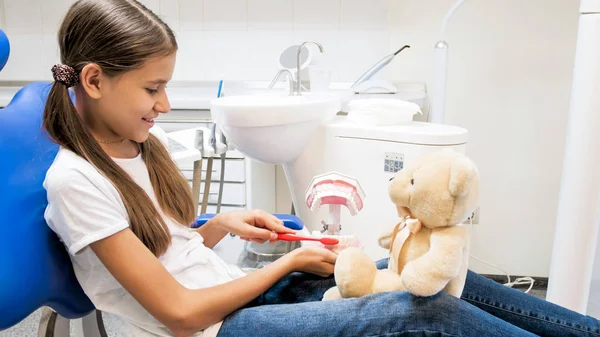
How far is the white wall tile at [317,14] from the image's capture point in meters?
2.21

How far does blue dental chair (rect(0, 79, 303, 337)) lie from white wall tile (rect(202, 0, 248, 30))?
153 centimetres

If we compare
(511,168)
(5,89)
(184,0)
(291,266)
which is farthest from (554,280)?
(5,89)

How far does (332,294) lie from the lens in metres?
0.86

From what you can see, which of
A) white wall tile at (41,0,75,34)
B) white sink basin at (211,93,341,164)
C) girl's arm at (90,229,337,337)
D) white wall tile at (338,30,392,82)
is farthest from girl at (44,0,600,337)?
white wall tile at (41,0,75,34)

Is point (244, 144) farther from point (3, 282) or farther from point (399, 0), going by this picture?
point (399, 0)

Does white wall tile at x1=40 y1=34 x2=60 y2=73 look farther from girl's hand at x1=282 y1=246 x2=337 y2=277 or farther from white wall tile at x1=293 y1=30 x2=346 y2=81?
girl's hand at x1=282 y1=246 x2=337 y2=277

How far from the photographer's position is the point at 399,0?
2.08 m

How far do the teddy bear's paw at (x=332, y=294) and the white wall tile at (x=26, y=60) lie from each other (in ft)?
7.06

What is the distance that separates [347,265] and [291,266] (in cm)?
11

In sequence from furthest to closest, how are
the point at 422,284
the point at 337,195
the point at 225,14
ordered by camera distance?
the point at 225,14
the point at 337,195
the point at 422,284

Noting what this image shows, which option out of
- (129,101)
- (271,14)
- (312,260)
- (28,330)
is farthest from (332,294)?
(271,14)

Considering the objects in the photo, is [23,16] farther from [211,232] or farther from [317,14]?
[211,232]

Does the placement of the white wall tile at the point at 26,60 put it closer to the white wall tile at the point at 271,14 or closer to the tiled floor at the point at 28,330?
the white wall tile at the point at 271,14

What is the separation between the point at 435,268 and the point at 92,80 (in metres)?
0.58
